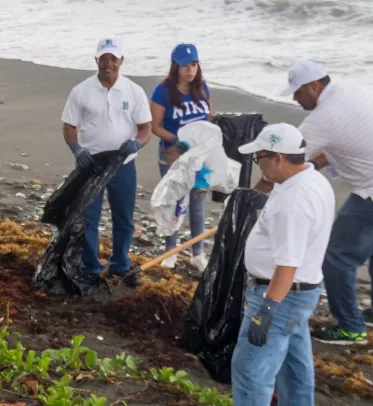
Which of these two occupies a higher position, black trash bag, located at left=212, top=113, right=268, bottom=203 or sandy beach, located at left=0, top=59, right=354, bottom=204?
black trash bag, located at left=212, top=113, right=268, bottom=203

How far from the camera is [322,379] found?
5.20 m

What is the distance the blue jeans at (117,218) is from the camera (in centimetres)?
583

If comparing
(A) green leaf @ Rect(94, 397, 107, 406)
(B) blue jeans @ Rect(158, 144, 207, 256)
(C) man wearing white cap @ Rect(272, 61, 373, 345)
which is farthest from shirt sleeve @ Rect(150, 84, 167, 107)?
(A) green leaf @ Rect(94, 397, 107, 406)

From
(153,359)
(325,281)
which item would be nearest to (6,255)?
(153,359)

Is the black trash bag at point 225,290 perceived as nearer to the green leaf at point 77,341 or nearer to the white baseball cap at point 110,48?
the green leaf at point 77,341

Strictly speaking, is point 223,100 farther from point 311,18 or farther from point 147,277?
point 311,18

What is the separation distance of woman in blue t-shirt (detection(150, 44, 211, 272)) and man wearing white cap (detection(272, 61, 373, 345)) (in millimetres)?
1123

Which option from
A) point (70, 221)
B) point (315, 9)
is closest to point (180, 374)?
point (70, 221)

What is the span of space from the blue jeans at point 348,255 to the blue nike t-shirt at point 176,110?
1.35 meters

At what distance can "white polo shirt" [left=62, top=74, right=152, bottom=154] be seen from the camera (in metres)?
5.66

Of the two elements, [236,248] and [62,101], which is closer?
[236,248]

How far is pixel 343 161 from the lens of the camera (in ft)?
17.7

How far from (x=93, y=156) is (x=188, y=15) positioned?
47.3 ft

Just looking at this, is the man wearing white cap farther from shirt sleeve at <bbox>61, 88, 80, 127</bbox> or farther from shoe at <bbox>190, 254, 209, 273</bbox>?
shirt sleeve at <bbox>61, 88, 80, 127</bbox>
